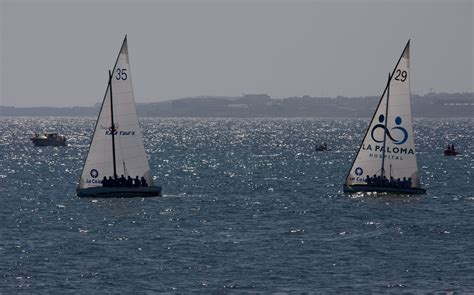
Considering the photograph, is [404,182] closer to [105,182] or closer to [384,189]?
[384,189]

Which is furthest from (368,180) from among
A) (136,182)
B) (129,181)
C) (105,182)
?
(105,182)

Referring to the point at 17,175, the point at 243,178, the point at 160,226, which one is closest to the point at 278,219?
the point at 160,226

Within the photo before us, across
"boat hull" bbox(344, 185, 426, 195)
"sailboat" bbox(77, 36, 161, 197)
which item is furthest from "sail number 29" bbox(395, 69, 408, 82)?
"sailboat" bbox(77, 36, 161, 197)

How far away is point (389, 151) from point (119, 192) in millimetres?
21634

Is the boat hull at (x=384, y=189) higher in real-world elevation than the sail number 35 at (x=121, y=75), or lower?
lower

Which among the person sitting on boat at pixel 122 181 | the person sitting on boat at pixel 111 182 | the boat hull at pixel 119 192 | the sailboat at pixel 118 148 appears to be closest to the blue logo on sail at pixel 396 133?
the boat hull at pixel 119 192

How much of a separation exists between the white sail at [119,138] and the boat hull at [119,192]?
0.56 meters

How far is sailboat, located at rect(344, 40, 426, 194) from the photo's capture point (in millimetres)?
92125

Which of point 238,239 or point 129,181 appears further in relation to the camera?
point 129,181

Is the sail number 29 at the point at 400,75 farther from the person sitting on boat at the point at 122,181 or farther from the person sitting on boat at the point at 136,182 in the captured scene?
the person sitting on boat at the point at 122,181

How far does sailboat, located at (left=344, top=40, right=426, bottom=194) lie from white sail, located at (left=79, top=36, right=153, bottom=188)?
17569mm

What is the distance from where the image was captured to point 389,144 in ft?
303

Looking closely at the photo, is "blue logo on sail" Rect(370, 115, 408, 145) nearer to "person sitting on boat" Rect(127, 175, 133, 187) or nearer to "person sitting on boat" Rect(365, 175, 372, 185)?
"person sitting on boat" Rect(365, 175, 372, 185)

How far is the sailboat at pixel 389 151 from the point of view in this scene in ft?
302
